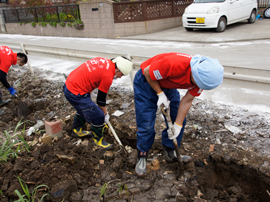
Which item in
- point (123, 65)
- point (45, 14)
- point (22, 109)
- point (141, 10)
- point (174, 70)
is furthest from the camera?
point (45, 14)

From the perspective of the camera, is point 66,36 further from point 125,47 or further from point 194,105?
point 194,105

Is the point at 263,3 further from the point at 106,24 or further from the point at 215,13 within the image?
the point at 106,24

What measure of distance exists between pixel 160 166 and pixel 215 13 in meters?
8.35

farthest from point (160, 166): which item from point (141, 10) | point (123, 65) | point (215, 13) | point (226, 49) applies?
point (141, 10)

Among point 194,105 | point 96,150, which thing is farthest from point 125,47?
point 96,150

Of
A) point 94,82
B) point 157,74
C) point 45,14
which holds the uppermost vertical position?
point 45,14

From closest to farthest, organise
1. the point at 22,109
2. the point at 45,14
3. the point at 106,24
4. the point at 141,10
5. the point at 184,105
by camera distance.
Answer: the point at 184,105 < the point at 22,109 < the point at 141,10 < the point at 106,24 < the point at 45,14

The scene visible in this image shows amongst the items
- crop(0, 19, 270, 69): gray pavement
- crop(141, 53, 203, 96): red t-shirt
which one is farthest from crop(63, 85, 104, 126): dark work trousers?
crop(0, 19, 270, 69): gray pavement

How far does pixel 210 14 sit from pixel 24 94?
7.82 m

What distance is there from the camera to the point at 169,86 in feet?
8.21

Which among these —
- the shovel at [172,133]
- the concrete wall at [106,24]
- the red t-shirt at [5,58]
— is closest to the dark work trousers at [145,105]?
the shovel at [172,133]

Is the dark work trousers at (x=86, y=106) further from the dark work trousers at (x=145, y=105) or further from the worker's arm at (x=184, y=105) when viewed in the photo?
the worker's arm at (x=184, y=105)

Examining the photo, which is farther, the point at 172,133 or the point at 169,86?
the point at 172,133

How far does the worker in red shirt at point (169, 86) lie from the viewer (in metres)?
2.08
